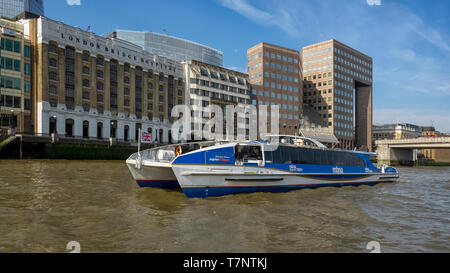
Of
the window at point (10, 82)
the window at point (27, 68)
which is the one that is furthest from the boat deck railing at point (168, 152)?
the window at point (27, 68)

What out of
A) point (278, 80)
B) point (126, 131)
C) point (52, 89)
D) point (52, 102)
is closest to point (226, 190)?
point (52, 102)

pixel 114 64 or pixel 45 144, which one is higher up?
pixel 114 64

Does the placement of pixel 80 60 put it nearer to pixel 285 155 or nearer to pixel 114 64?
pixel 114 64

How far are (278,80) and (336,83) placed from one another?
3130 cm

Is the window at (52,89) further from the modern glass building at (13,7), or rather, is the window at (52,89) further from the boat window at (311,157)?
the modern glass building at (13,7)

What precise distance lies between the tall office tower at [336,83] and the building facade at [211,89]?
38.3 meters

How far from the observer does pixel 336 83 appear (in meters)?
101

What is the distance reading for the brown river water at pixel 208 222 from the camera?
641 centimetres

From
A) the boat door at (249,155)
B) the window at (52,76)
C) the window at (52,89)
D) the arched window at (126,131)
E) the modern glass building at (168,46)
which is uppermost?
the modern glass building at (168,46)

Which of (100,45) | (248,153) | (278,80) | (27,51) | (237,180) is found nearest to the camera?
(237,180)

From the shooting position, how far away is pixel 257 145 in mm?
13680

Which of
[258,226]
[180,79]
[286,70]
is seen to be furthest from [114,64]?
[258,226]

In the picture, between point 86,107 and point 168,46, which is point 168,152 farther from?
point 168,46
